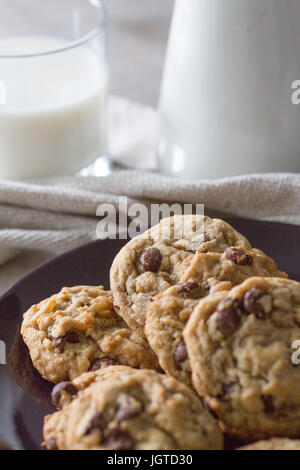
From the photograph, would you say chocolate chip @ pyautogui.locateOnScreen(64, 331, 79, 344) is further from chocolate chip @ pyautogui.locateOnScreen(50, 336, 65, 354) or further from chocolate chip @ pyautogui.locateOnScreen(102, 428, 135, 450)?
chocolate chip @ pyautogui.locateOnScreen(102, 428, 135, 450)

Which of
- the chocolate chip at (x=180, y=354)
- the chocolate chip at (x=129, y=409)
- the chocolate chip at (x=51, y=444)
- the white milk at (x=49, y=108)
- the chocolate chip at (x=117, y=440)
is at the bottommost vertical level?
the chocolate chip at (x=51, y=444)

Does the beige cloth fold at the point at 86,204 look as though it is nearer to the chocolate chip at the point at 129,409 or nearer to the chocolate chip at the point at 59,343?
the chocolate chip at the point at 59,343

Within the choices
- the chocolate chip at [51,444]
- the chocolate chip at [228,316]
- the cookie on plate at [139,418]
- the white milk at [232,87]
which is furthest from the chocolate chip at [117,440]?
the white milk at [232,87]

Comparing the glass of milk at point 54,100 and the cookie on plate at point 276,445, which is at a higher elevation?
the glass of milk at point 54,100

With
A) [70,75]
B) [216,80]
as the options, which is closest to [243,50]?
[216,80]

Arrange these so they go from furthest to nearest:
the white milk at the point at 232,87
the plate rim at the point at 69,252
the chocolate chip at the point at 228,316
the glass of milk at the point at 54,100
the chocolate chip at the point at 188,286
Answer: the glass of milk at the point at 54,100
the white milk at the point at 232,87
the plate rim at the point at 69,252
the chocolate chip at the point at 188,286
the chocolate chip at the point at 228,316

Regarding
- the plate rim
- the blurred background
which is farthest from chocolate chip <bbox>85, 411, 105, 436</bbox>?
the blurred background
